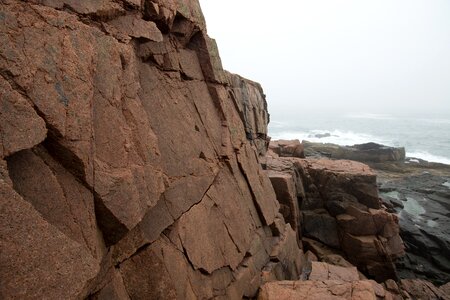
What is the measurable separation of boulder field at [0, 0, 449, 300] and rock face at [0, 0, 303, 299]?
0.08ft

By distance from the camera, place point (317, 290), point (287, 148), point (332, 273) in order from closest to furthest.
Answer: point (317, 290), point (332, 273), point (287, 148)

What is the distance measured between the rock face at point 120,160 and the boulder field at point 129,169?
1.0 inches

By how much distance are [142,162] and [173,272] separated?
298 centimetres

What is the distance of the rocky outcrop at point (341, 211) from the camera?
2091cm

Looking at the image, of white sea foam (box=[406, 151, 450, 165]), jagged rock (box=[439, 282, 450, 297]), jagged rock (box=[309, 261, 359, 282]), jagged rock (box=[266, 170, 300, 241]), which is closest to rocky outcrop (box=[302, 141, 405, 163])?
white sea foam (box=[406, 151, 450, 165])

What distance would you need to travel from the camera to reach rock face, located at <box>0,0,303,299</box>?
4223mm

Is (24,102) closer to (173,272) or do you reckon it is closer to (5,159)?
(5,159)

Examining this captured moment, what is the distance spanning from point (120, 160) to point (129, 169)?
27cm

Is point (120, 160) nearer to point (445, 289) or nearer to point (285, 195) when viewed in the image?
point (285, 195)

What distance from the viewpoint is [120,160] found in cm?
614

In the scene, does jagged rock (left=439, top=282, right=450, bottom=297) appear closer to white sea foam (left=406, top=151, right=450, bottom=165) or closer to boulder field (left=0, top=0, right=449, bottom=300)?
boulder field (left=0, top=0, right=449, bottom=300)

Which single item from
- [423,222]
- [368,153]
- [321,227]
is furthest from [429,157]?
[321,227]

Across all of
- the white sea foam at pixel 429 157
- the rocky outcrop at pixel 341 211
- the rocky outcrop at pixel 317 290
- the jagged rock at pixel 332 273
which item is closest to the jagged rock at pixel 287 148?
the rocky outcrop at pixel 341 211

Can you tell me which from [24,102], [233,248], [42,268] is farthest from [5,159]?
[233,248]
